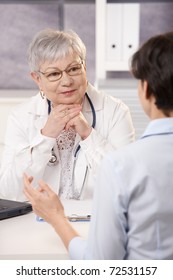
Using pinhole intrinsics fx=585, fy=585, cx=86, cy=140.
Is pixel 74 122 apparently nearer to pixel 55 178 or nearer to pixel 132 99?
pixel 55 178

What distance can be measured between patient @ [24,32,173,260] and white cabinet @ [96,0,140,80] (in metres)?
2.13

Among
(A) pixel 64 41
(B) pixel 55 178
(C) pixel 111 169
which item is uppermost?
(A) pixel 64 41

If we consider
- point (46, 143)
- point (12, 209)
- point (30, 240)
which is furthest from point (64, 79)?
point (30, 240)

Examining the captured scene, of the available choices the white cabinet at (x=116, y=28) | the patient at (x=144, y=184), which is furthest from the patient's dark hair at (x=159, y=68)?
the white cabinet at (x=116, y=28)

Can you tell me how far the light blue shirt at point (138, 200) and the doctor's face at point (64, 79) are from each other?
106 centimetres

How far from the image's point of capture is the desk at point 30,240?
1618mm

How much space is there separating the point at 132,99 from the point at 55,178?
1.20 meters

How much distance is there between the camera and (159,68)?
1.34 metres

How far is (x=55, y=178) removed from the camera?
95.0 inches

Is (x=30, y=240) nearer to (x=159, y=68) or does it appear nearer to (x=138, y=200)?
(x=138, y=200)

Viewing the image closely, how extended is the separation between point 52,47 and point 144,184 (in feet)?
3.85

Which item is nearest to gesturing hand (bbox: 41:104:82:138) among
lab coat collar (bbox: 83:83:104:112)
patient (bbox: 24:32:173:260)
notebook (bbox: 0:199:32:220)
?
lab coat collar (bbox: 83:83:104:112)
